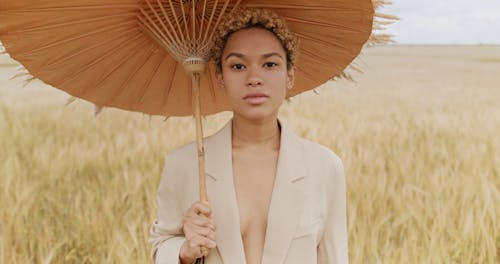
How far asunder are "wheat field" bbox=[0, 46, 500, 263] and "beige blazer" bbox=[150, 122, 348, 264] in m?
0.38

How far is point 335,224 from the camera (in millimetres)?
1664

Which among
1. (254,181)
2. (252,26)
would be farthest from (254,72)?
(254,181)

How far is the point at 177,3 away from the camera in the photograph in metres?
1.59

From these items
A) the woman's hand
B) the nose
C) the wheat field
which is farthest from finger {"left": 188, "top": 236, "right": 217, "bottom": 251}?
the wheat field

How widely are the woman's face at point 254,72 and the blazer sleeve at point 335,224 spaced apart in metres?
0.24

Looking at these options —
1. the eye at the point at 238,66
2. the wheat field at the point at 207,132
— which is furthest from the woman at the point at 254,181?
the wheat field at the point at 207,132

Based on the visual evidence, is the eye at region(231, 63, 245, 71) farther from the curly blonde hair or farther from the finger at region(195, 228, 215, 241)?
the finger at region(195, 228, 215, 241)

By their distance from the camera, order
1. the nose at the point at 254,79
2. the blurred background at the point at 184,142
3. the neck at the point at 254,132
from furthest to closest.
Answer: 1. the blurred background at the point at 184,142
2. the neck at the point at 254,132
3. the nose at the point at 254,79

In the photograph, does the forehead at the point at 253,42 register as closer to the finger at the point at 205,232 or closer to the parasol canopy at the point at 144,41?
the parasol canopy at the point at 144,41

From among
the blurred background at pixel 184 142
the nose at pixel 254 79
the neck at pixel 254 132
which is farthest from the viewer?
the blurred background at pixel 184 142

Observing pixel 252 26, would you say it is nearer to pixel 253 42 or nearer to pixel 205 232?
pixel 253 42

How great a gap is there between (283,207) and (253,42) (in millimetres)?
387

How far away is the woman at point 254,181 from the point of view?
1.52m

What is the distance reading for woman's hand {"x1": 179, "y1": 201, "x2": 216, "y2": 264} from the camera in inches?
58.7
